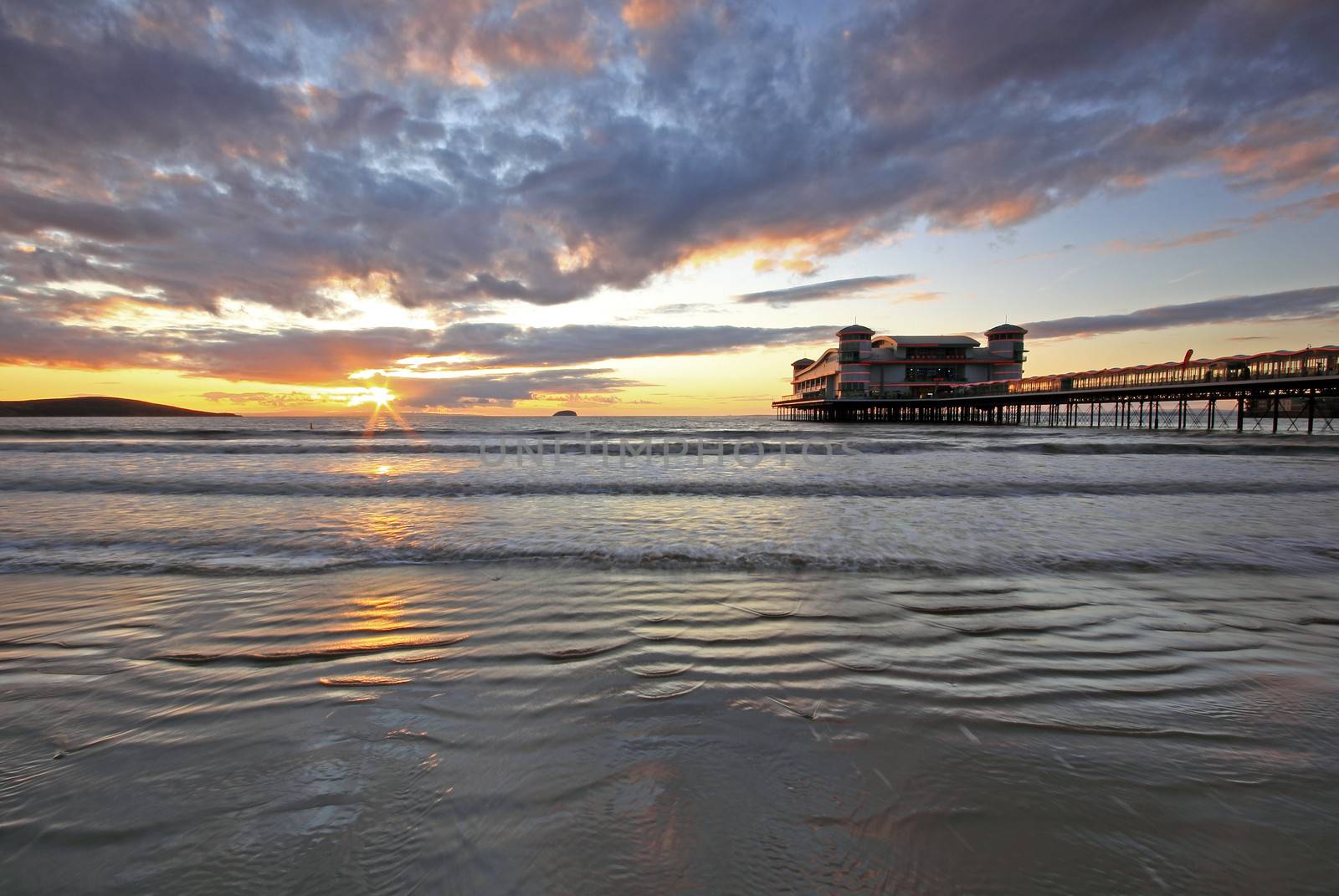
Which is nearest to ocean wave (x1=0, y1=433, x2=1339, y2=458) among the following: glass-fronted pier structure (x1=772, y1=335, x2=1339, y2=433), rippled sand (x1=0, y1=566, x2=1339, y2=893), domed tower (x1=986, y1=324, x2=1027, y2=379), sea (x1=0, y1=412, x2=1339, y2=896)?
glass-fronted pier structure (x1=772, y1=335, x2=1339, y2=433)

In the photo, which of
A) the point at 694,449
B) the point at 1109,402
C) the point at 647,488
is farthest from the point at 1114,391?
the point at 647,488

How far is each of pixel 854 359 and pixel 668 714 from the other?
7370cm

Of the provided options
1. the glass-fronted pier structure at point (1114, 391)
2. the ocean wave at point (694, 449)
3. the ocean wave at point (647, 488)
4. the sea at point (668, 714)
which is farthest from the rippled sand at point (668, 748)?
the glass-fronted pier structure at point (1114, 391)

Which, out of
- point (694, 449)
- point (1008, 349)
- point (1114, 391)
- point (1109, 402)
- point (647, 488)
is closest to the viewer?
point (647, 488)

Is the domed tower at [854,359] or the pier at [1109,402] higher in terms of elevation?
the domed tower at [854,359]

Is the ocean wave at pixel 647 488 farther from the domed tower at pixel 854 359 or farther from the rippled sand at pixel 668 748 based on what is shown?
the domed tower at pixel 854 359

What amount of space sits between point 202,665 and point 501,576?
248cm

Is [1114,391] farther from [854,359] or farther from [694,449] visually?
[694,449]

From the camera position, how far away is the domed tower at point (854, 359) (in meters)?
70.6

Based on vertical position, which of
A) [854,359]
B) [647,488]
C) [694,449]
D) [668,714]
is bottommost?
[694,449]

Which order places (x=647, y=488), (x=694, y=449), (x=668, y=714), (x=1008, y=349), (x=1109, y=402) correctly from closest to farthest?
1. (x=668, y=714)
2. (x=647, y=488)
3. (x=694, y=449)
4. (x=1109, y=402)
5. (x=1008, y=349)

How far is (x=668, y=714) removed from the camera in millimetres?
2855

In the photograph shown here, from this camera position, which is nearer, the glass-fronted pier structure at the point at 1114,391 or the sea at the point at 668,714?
the sea at the point at 668,714

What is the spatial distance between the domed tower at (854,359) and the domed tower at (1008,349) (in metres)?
15.1
